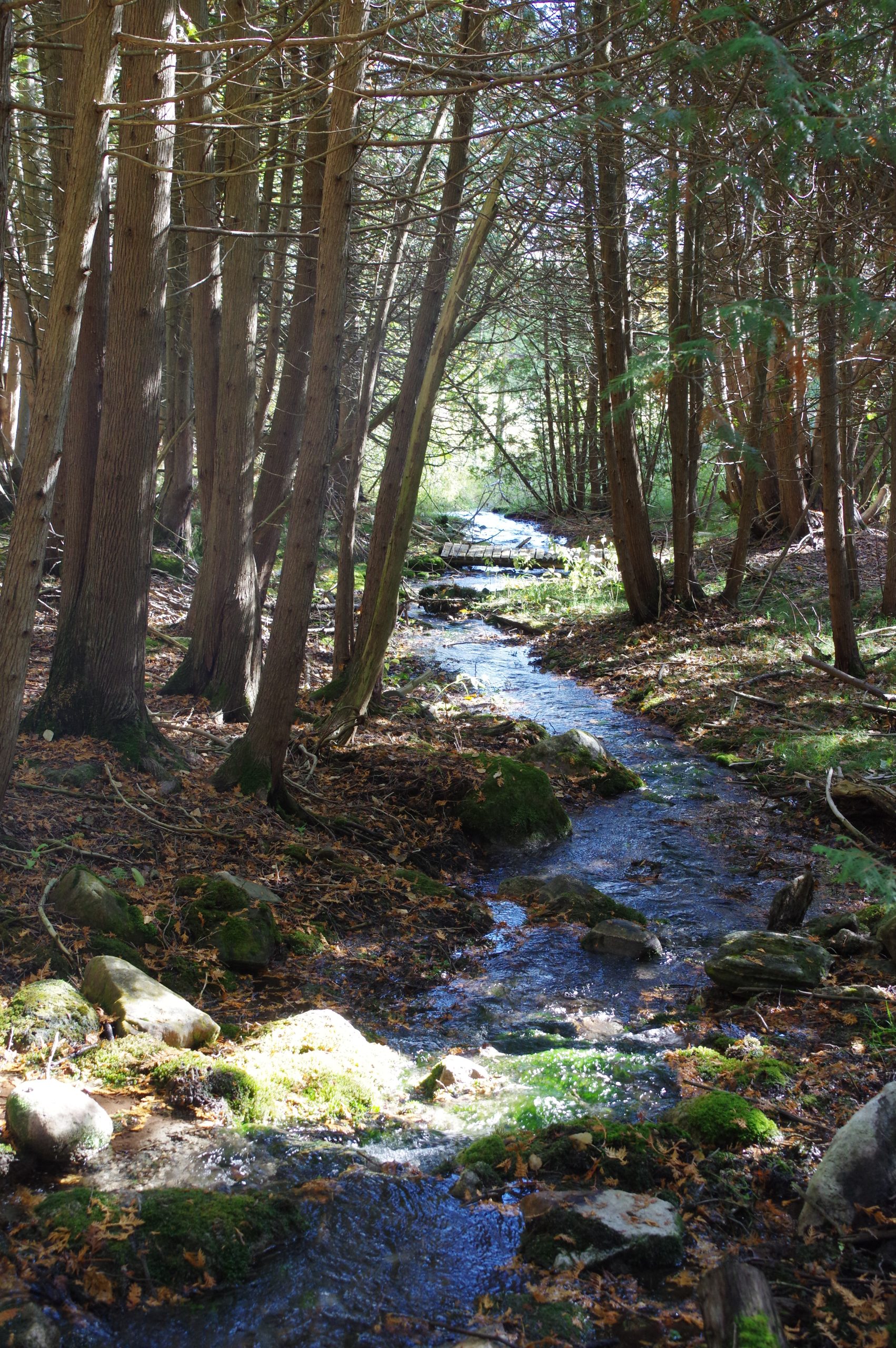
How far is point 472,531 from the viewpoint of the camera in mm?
28047

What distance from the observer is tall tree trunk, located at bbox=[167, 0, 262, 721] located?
9.30m

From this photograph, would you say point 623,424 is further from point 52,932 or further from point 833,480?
point 52,932

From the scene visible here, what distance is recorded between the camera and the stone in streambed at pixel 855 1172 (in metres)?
3.36

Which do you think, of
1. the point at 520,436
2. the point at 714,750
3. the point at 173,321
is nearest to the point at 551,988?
the point at 714,750

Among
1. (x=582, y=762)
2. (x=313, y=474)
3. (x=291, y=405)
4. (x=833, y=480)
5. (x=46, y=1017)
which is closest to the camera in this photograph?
(x=46, y=1017)

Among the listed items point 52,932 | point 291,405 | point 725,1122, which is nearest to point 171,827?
point 52,932

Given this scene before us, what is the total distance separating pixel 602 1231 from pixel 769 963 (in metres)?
2.54

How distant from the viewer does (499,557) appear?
81.6 ft

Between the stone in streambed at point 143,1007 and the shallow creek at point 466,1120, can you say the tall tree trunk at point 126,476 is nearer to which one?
the stone in streambed at point 143,1007

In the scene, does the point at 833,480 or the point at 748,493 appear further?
the point at 748,493

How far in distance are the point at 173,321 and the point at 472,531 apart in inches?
505

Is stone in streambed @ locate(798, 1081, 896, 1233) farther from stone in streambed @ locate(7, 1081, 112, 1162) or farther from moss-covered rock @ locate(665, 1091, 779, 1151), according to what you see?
stone in streambed @ locate(7, 1081, 112, 1162)

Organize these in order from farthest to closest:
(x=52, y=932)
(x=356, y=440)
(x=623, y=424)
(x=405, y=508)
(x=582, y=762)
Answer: (x=623, y=424) → (x=356, y=440) → (x=582, y=762) → (x=405, y=508) → (x=52, y=932)

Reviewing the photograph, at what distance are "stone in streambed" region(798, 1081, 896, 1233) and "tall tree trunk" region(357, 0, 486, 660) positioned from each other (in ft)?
23.3
